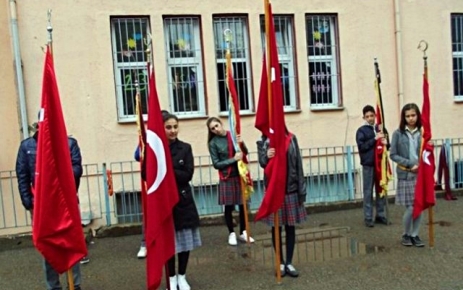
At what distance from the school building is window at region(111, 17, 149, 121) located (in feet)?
0.06

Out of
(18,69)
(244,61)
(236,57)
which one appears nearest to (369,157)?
(244,61)

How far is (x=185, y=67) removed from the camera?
8891 millimetres

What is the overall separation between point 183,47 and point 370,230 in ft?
15.6

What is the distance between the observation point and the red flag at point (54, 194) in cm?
384

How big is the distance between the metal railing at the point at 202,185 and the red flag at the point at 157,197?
3768 millimetres

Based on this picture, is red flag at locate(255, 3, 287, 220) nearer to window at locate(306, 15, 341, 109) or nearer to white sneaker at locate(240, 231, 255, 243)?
white sneaker at locate(240, 231, 255, 243)

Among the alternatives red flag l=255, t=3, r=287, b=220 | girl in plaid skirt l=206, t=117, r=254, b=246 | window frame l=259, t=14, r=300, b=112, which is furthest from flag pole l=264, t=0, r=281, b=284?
window frame l=259, t=14, r=300, b=112

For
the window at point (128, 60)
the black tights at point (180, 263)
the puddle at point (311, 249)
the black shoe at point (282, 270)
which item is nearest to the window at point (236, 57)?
the window at point (128, 60)

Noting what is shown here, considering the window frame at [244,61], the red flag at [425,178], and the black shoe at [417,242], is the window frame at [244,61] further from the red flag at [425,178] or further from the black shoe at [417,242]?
the black shoe at [417,242]

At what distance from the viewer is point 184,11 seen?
28.4 ft

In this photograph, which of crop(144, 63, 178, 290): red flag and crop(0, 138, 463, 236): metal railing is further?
crop(0, 138, 463, 236): metal railing

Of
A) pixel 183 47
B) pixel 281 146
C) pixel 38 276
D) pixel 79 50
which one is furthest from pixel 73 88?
pixel 281 146

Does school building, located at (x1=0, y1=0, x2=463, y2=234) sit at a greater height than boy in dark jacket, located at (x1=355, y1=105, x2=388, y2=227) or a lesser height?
greater

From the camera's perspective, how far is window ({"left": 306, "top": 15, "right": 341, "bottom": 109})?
9.41m
